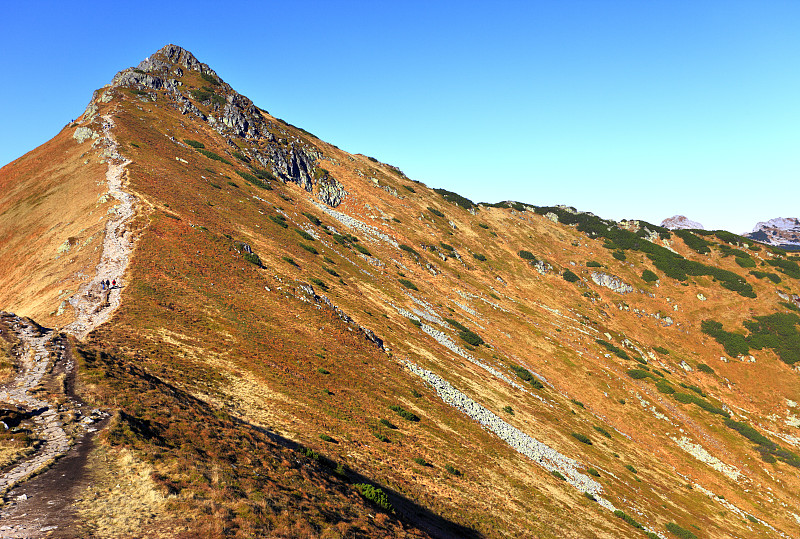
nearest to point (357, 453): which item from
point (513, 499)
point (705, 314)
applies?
point (513, 499)

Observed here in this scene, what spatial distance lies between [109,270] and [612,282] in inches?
4585

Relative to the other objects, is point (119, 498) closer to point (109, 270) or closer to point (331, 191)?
point (109, 270)

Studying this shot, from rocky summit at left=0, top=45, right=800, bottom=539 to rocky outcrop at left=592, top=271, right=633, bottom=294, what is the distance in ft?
→ 2.10

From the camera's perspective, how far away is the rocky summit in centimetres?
1488

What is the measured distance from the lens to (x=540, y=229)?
13500 centimetres

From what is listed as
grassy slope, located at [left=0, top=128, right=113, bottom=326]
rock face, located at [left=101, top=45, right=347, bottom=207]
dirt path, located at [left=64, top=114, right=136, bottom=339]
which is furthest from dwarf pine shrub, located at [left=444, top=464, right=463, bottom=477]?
rock face, located at [left=101, top=45, right=347, bottom=207]

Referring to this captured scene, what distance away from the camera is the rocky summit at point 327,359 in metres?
14.9

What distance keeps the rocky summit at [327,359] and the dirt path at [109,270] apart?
288 millimetres

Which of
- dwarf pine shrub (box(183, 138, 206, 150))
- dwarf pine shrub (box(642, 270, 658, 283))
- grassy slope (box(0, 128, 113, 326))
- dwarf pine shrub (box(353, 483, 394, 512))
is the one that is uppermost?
dwarf pine shrub (box(642, 270, 658, 283))

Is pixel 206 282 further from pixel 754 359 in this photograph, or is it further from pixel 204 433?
pixel 754 359

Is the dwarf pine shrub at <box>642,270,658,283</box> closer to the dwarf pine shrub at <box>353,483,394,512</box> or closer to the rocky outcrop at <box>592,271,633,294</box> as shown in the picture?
the rocky outcrop at <box>592,271,633,294</box>

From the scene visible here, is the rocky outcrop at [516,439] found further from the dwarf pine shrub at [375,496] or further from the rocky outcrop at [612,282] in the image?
the rocky outcrop at [612,282]

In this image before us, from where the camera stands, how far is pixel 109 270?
34688mm

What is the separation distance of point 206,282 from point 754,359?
114245 millimetres
